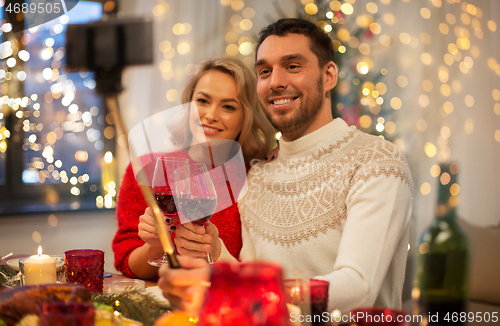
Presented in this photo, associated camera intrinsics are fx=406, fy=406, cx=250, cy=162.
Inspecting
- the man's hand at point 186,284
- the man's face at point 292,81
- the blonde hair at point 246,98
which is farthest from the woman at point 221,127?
the man's hand at point 186,284

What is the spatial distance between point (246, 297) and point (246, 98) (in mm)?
1396

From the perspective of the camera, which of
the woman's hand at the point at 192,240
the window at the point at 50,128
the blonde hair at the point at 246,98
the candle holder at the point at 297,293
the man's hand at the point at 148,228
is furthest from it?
the window at the point at 50,128

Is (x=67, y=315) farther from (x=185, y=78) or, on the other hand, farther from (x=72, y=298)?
(x=185, y=78)

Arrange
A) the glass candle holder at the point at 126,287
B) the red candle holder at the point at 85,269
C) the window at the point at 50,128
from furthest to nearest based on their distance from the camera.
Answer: the window at the point at 50,128, the red candle holder at the point at 85,269, the glass candle holder at the point at 126,287

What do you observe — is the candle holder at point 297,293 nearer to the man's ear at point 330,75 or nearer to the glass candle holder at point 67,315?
the glass candle holder at point 67,315

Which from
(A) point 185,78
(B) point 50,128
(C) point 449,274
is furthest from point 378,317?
(A) point 185,78

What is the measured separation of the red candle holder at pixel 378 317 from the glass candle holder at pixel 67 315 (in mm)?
302

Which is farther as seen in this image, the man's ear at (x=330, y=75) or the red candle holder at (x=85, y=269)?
the man's ear at (x=330, y=75)

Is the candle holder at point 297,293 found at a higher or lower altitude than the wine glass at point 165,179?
A: lower

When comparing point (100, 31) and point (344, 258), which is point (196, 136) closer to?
point (344, 258)

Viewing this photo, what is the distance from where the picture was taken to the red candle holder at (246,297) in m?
0.38

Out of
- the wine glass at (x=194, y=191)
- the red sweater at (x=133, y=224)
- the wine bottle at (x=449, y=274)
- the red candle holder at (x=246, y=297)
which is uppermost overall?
the wine glass at (x=194, y=191)

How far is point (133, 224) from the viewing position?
1.51 meters

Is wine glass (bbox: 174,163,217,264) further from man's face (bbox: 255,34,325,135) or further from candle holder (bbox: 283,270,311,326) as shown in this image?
man's face (bbox: 255,34,325,135)
